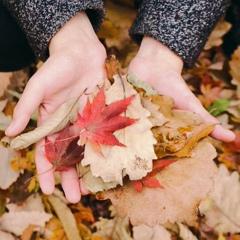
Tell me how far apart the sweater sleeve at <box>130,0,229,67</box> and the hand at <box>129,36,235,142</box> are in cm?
3

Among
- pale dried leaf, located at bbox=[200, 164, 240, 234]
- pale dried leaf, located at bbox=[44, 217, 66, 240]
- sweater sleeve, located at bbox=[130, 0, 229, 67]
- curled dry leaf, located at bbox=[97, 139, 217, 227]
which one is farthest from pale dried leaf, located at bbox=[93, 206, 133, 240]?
sweater sleeve, located at bbox=[130, 0, 229, 67]

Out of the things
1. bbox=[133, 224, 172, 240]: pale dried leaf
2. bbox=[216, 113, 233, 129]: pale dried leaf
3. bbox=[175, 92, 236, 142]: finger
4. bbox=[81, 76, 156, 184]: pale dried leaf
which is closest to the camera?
bbox=[81, 76, 156, 184]: pale dried leaf

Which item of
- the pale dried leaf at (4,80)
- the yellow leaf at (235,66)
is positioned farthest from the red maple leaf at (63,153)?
the yellow leaf at (235,66)

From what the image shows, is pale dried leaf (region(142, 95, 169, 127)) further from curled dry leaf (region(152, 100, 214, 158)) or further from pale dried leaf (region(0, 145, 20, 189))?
pale dried leaf (region(0, 145, 20, 189))

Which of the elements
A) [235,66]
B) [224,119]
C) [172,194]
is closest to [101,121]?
[172,194]

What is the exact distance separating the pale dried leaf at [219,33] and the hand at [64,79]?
589 millimetres

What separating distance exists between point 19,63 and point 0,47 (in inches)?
4.4

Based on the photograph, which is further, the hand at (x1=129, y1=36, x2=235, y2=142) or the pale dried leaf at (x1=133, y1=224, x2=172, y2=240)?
the pale dried leaf at (x1=133, y1=224, x2=172, y2=240)

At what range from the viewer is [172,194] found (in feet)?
3.84

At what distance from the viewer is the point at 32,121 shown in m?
1.68

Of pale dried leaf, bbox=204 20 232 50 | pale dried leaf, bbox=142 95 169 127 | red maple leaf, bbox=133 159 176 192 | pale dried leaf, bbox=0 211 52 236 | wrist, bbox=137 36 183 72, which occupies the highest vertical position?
wrist, bbox=137 36 183 72

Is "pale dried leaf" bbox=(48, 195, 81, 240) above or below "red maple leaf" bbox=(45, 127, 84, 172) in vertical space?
below

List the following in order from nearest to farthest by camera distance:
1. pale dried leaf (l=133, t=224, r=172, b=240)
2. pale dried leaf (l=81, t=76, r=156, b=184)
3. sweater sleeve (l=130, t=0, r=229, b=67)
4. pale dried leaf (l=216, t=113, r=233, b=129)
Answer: pale dried leaf (l=81, t=76, r=156, b=184) < sweater sleeve (l=130, t=0, r=229, b=67) < pale dried leaf (l=133, t=224, r=172, b=240) < pale dried leaf (l=216, t=113, r=233, b=129)

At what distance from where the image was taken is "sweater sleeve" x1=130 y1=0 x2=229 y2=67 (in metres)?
1.37
